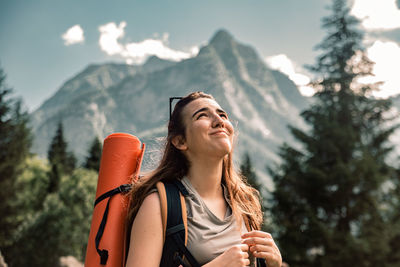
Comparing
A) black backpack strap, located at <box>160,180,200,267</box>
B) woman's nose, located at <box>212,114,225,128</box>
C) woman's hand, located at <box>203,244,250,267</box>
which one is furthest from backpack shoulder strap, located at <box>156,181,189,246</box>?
woman's nose, located at <box>212,114,225,128</box>

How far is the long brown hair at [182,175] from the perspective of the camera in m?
2.26

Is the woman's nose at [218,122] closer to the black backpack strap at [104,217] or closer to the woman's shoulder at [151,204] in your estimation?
the woman's shoulder at [151,204]

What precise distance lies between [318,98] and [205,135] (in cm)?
1729

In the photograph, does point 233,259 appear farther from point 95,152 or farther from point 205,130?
point 95,152

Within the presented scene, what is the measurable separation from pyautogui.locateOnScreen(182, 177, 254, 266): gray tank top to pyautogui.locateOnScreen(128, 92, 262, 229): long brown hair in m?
0.14

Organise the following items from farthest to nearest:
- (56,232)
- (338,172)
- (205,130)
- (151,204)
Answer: (56,232)
(338,172)
(205,130)
(151,204)

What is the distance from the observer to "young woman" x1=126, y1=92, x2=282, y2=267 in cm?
183

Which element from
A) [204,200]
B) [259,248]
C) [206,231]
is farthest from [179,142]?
[259,248]

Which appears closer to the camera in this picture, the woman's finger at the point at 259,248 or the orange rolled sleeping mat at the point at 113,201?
the woman's finger at the point at 259,248

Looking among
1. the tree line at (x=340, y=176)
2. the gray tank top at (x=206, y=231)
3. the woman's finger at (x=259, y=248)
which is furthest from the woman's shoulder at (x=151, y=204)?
the tree line at (x=340, y=176)

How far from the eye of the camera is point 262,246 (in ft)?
6.31

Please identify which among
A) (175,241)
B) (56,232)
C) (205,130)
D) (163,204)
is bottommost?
(175,241)

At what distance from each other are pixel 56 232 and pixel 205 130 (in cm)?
2796

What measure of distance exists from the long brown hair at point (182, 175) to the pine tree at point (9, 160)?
29.3 m
